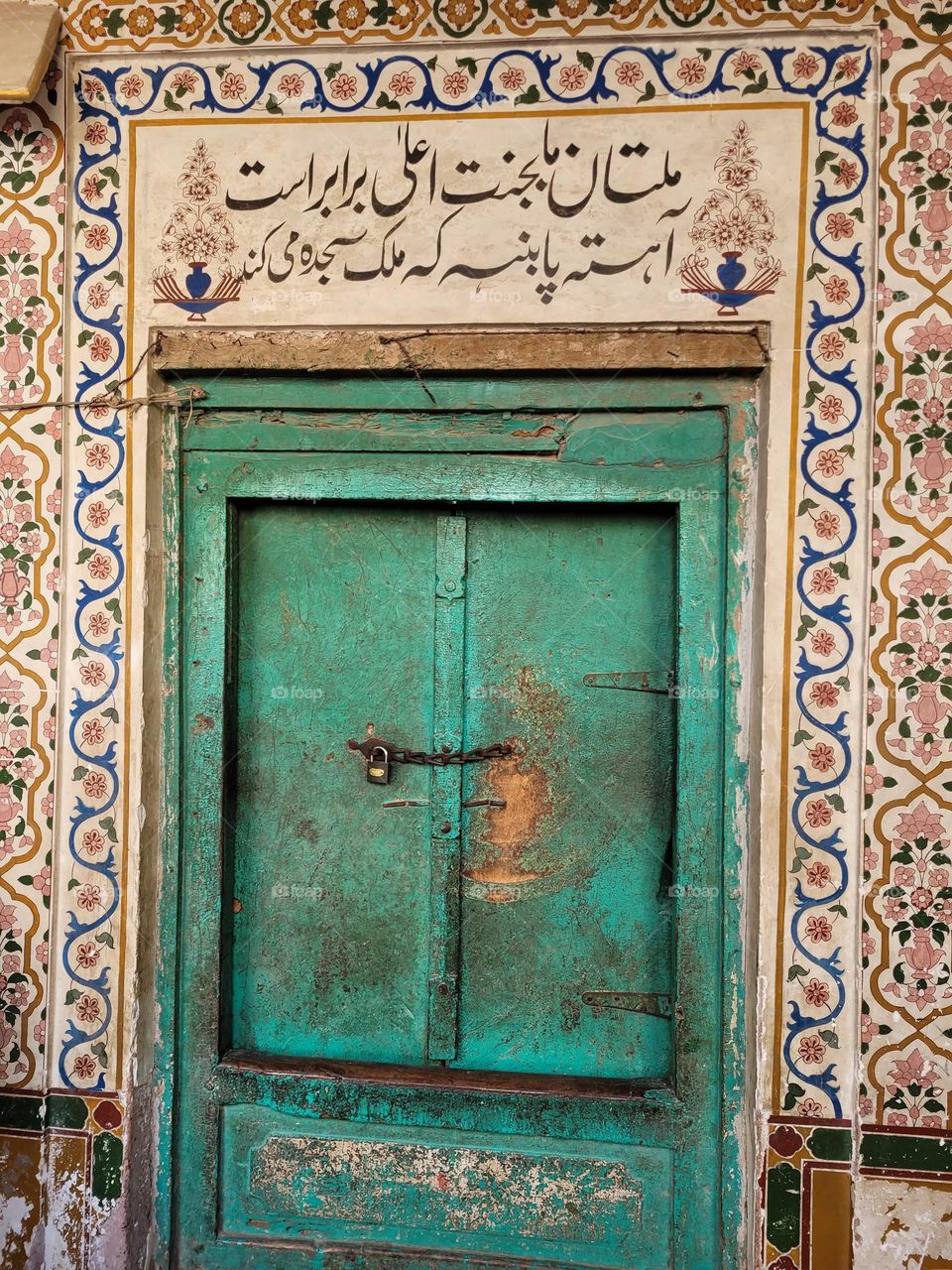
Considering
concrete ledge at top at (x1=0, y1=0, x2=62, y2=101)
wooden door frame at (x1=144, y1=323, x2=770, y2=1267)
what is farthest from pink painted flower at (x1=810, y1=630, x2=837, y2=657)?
concrete ledge at top at (x1=0, y1=0, x2=62, y2=101)

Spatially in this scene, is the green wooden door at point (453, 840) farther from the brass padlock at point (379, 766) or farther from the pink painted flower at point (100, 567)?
the pink painted flower at point (100, 567)

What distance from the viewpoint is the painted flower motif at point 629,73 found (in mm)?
2166

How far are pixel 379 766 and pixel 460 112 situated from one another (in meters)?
1.66

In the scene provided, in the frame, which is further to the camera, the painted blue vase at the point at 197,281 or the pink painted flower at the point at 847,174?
the painted blue vase at the point at 197,281

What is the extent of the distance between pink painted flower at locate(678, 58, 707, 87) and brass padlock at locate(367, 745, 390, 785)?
71.0 inches

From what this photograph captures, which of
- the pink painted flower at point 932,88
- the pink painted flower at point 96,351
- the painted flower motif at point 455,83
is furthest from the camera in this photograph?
the pink painted flower at point 96,351

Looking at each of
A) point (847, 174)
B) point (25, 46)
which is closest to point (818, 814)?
point (847, 174)

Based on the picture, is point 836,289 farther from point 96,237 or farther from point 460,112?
point 96,237

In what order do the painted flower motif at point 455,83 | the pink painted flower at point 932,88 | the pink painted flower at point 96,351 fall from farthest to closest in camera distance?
the pink painted flower at point 96,351 → the painted flower motif at point 455,83 → the pink painted flower at point 932,88

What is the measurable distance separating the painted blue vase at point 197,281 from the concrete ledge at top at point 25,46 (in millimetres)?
531

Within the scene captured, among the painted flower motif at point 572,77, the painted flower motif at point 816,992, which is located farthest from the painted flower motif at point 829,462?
the painted flower motif at point 816,992

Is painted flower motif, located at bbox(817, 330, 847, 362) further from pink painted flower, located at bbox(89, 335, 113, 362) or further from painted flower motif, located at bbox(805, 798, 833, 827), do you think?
pink painted flower, located at bbox(89, 335, 113, 362)

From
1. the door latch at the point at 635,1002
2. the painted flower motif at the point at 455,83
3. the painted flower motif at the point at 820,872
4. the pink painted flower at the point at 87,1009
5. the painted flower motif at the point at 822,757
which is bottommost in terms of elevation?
the pink painted flower at the point at 87,1009

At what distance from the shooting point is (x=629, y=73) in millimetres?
2168
